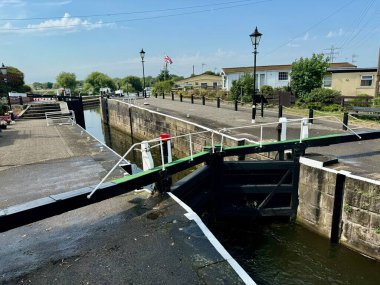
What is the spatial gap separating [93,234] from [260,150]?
17.3 feet

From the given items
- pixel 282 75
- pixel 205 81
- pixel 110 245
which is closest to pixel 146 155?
pixel 110 245

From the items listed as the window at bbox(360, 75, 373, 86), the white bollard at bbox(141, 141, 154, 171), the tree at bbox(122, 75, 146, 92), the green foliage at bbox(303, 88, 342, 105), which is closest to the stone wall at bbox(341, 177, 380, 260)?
the white bollard at bbox(141, 141, 154, 171)

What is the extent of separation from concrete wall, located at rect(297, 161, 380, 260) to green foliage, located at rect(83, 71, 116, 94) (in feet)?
317

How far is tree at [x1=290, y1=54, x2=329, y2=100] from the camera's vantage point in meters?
27.2

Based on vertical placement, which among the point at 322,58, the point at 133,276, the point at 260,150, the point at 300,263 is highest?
the point at 322,58

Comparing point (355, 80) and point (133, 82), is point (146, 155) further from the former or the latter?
point (133, 82)

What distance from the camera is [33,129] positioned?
16672 millimetres

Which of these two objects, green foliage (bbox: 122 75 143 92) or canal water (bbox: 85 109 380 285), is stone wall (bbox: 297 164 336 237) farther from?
green foliage (bbox: 122 75 143 92)

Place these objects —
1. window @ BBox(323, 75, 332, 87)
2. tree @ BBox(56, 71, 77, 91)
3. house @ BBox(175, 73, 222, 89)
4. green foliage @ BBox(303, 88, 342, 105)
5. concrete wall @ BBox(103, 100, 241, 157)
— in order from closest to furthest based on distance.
A: concrete wall @ BBox(103, 100, 241, 157) → green foliage @ BBox(303, 88, 342, 105) → window @ BBox(323, 75, 332, 87) → house @ BBox(175, 73, 222, 89) → tree @ BBox(56, 71, 77, 91)

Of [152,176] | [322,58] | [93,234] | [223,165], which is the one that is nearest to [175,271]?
[93,234]

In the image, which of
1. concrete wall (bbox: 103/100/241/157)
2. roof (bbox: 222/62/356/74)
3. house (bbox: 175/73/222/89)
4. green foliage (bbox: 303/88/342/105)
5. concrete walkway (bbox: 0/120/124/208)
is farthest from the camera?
house (bbox: 175/73/222/89)

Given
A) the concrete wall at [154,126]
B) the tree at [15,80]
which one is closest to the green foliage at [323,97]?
the concrete wall at [154,126]

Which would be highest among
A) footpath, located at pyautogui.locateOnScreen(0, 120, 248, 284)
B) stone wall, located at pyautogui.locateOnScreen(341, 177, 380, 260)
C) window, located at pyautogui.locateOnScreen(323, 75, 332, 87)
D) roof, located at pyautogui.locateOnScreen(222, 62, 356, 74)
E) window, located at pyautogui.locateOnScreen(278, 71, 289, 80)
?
roof, located at pyautogui.locateOnScreen(222, 62, 356, 74)

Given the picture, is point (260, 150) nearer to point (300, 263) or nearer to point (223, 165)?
point (223, 165)
